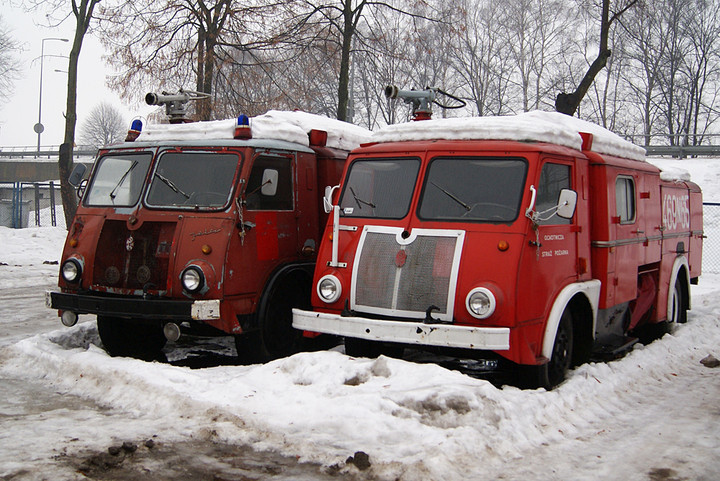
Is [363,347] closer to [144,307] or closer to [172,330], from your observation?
[172,330]

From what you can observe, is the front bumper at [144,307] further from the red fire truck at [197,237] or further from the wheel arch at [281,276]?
the wheel arch at [281,276]

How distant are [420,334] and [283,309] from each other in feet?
8.42

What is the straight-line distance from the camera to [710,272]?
1894 cm

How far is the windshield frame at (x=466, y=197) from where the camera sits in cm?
683

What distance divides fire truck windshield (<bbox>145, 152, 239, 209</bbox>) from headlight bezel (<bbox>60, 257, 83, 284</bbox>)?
3.24 feet

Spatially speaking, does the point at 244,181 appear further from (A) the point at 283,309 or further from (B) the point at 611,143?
(B) the point at 611,143

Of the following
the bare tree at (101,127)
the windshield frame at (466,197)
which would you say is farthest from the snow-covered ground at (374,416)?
the bare tree at (101,127)

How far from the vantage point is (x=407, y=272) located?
6.93 meters

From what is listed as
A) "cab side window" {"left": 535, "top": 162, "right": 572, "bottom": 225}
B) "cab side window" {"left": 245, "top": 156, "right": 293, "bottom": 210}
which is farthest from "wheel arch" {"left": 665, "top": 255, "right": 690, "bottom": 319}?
"cab side window" {"left": 245, "top": 156, "right": 293, "bottom": 210}

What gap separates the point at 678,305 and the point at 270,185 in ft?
20.4

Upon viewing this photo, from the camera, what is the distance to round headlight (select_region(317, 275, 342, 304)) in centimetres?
717

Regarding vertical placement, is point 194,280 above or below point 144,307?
above

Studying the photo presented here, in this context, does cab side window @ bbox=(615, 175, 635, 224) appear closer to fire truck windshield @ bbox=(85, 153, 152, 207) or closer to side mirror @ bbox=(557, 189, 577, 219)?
side mirror @ bbox=(557, 189, 577, 219)

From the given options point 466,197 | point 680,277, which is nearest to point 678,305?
point 680,277
